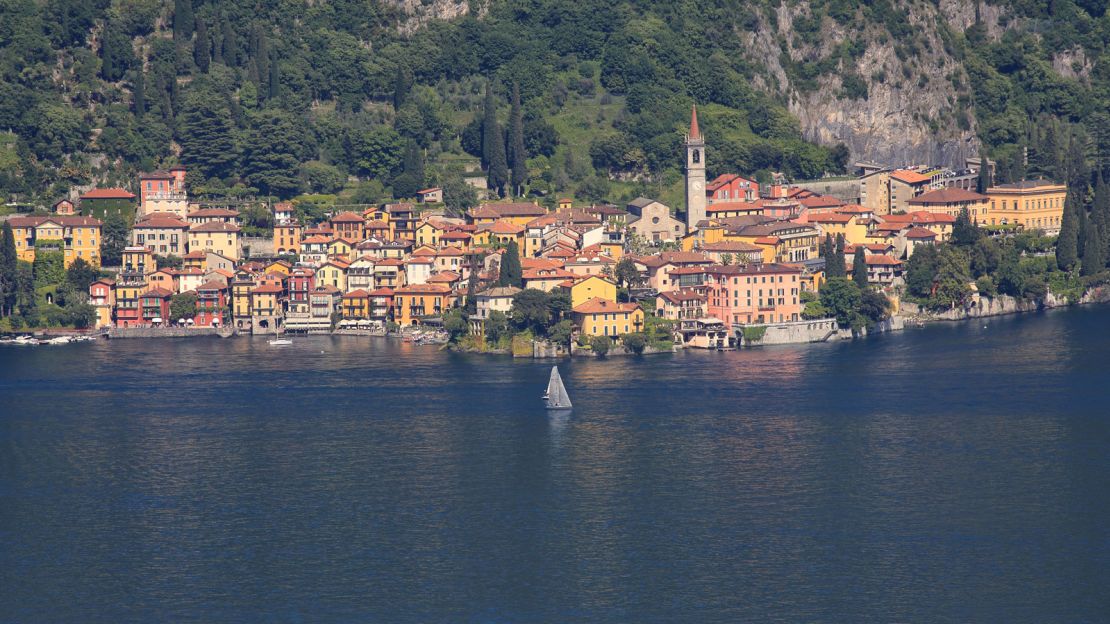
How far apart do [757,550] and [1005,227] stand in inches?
1778

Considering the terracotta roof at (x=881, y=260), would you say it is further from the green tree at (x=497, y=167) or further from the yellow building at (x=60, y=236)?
the yellow building at (x=60, y=236)

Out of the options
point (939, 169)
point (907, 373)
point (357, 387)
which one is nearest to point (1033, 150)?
point (939, 169)

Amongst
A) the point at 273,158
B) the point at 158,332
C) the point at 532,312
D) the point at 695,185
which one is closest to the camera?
the point at 532,312

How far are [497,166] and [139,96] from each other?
1662cm

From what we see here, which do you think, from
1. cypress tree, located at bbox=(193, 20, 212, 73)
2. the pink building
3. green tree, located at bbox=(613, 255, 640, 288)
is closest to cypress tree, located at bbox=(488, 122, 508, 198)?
cypress tree, located at bbox=(193, 20, 212, 73)

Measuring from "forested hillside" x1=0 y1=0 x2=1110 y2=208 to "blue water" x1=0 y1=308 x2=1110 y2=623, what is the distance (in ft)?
74.5

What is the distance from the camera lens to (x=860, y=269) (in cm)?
8544

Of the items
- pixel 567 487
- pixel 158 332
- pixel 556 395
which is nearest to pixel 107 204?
pixel 158 332

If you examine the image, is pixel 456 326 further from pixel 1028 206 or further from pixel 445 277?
pixel 1028 206

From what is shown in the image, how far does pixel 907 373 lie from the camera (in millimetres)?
73125

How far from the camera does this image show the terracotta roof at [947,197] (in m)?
96.4

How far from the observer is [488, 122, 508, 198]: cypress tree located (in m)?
100

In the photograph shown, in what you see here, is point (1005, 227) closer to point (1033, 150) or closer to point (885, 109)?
point (1033, 150)

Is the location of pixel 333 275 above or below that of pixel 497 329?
above
